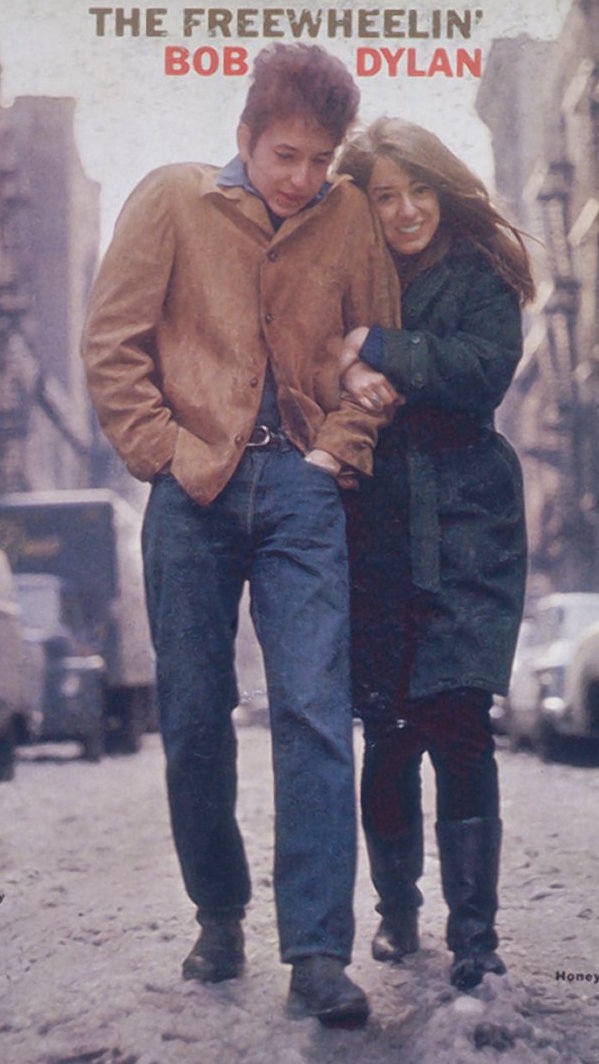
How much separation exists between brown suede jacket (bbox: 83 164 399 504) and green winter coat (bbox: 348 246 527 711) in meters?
0.10

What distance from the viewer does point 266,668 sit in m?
3.10

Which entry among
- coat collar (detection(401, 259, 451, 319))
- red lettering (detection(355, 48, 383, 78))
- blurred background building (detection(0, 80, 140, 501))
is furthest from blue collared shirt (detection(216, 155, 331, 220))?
red lettering (detection(355, 48, 383, 78))

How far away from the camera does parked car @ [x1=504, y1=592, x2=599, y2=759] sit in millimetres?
3867

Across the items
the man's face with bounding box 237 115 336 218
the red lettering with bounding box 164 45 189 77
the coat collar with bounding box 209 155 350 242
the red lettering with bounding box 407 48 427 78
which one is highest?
the red lettering with bounding box 164 45 189 77

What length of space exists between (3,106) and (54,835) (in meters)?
2.17

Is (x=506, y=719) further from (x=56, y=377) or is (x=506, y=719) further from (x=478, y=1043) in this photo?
(x=56, y=377)

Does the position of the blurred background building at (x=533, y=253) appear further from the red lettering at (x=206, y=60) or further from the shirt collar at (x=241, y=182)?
the shirt collar at (x=241, y=182)

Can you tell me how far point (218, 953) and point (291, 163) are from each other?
1868mm

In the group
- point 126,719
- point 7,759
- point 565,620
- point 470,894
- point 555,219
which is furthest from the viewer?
point 126,719

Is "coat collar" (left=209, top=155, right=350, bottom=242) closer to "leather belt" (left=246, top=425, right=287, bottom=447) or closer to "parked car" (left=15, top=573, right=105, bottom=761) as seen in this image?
"leather belt" (left=246, top=425, right=287, bottom=447)

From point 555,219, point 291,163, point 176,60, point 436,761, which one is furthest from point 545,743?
point 176,60

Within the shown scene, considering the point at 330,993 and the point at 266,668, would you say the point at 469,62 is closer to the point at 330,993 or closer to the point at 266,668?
the point at 266,668

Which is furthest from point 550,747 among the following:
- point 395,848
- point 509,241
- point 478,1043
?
point 509,241

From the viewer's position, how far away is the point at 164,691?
10.4ft
